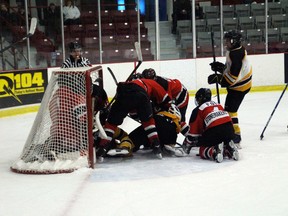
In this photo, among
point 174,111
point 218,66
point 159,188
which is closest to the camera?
point 159,188

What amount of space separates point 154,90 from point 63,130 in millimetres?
805

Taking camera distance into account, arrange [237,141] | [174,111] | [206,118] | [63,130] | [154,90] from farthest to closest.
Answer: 1. [237,141]
2. [174,111]
3. [154,90]
4. [206,118]
5. [63,130]

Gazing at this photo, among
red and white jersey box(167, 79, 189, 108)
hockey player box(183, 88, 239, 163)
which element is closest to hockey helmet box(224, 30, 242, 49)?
red and white jersey box(167, 79, 189, 108)

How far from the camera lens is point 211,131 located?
4.52 m

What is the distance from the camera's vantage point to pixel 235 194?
368cm

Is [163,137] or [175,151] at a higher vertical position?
[163,137]

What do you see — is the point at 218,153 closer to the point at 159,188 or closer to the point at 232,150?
the point at 232,150

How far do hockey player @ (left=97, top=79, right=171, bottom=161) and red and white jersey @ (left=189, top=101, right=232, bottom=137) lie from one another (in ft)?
1.00

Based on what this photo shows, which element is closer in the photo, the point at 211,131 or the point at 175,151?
the point at 211,131

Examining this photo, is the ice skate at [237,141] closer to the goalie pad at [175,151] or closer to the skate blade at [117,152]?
the goalie pad at [175,151]

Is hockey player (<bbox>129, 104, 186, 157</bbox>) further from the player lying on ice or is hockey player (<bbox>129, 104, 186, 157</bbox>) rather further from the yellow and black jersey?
the yellow and black jersey

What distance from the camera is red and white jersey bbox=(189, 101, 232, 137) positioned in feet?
14.9

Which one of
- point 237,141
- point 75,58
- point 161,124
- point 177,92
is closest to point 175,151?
point 161,124

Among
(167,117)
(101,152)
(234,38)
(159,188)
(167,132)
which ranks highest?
(234,38)
